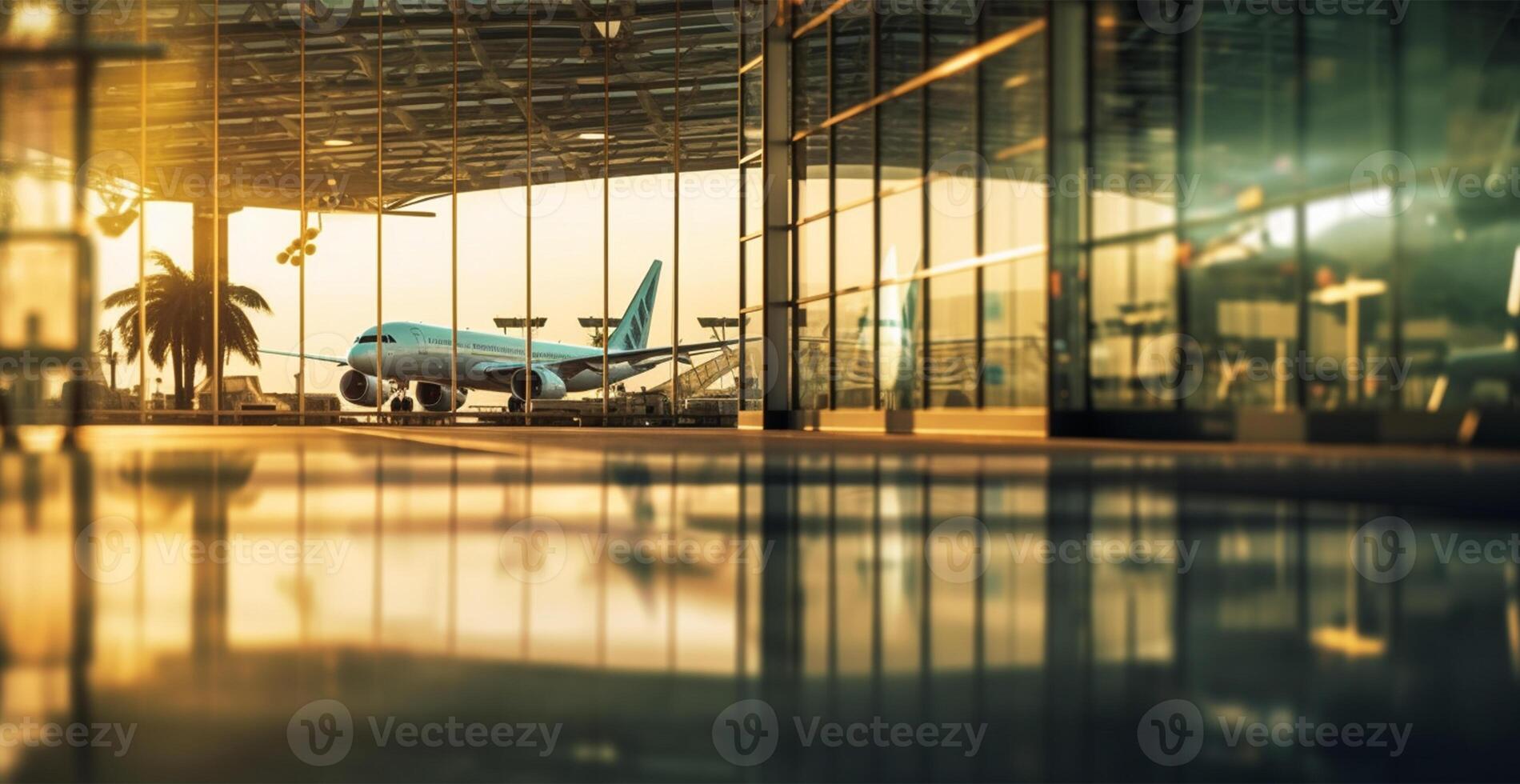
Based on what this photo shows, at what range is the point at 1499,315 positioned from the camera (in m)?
10.3

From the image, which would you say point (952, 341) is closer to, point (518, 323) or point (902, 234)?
point (902, 234)

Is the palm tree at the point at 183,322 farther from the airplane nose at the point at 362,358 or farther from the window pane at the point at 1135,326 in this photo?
the window pane at the point at 1135,326

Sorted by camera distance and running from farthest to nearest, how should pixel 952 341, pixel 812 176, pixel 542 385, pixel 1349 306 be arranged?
1. pixel 542 385
2. pixel 812 176
3. pixel 952 341
4. pixel 1349 306

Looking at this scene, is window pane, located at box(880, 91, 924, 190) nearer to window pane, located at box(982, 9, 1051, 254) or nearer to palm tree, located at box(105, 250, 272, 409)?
window pane, located at box(982, 9, 1051, 254)

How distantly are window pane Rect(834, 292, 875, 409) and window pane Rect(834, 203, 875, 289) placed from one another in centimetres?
22

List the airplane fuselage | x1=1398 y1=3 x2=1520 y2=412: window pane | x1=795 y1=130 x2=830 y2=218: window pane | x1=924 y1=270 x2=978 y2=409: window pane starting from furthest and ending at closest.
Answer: the airplane fuselage < x1=795 y1=130 x2=830 y2=218: window pane < x1=924 y1=270 x2=978 y2=409: window pane < x1=1398 y1=3 x2=1520 y2=412: window pane

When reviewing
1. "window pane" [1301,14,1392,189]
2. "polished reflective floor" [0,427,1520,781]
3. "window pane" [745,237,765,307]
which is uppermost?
"window pane" [1301,14,1392,189]

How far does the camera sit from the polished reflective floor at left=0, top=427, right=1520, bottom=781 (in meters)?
1.32

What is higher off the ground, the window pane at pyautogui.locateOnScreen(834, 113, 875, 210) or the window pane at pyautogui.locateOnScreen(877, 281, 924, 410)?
the window pane at pyautogui.locateOnScreen(834, 113, 875, 210)

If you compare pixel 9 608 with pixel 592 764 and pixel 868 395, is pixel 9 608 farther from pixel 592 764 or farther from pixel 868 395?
pixel 868 395

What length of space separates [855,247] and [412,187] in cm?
1129

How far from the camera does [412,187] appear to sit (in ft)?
82.6

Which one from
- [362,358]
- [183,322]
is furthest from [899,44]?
[183,322]

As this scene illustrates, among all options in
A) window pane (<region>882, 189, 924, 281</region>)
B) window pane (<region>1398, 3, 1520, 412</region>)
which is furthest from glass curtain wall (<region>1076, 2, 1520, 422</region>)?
window pane (<region>882, 189, 924, 281</region>)
